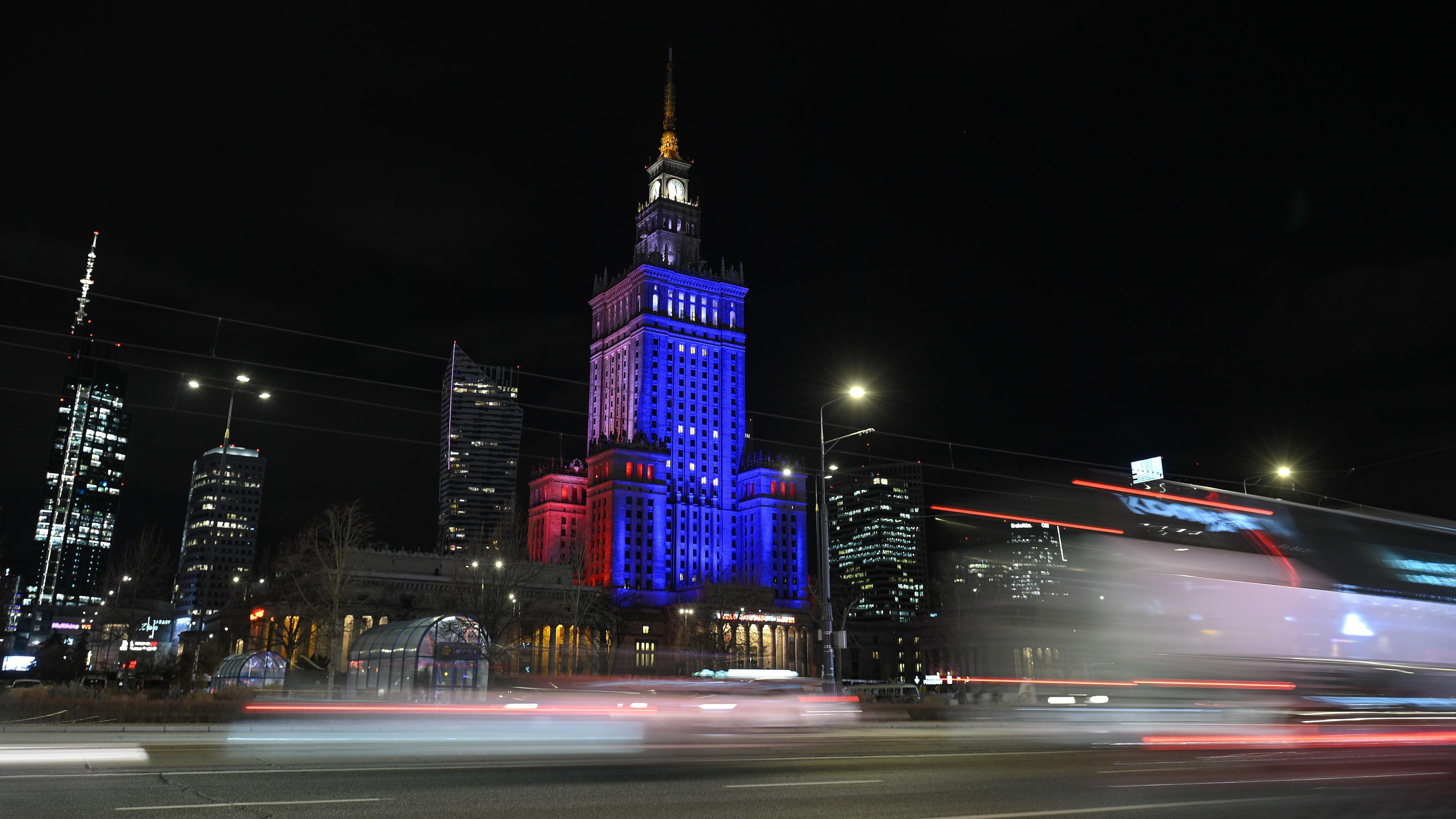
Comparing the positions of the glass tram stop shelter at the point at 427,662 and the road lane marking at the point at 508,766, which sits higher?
the glass tram stop shelter at the point at 427,662

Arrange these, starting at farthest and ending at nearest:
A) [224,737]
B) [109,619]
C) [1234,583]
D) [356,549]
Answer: [356,549] < [109,619] < [224,737] < [1234,583]

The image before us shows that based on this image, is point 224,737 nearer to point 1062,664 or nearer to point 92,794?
point 92,794

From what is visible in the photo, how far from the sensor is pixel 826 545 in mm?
35625

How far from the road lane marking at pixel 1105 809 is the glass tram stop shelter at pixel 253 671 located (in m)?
44.1

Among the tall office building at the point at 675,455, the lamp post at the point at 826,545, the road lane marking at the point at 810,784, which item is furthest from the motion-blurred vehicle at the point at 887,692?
the tall office building at the point at 675,455

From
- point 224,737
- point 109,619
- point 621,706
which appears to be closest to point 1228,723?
point 621,706

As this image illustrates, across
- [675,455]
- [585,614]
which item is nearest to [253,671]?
[585,614]

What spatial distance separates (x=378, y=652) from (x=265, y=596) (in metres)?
63.0

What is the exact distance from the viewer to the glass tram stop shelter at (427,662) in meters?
37.6

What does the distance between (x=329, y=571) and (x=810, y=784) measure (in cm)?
5223

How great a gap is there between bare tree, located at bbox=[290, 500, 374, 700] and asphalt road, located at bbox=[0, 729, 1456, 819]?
1113 inches

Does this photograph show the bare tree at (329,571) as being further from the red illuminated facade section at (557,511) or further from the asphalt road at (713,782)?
the red illuminated facade section at (557,511)

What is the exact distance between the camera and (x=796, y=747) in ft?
65.5

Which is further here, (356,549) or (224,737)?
(356,549)
